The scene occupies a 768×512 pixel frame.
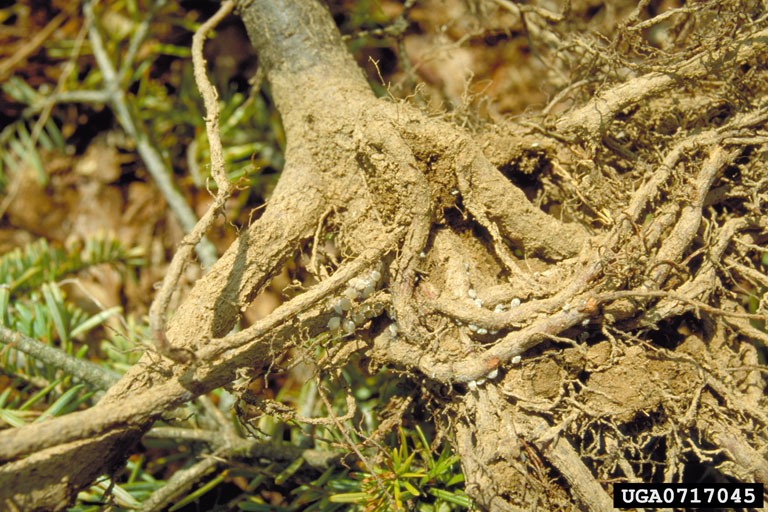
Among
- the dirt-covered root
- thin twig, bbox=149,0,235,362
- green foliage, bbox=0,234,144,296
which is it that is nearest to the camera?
thin twig, bbox=149,0,235,362

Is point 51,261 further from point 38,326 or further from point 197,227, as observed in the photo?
point 197,227

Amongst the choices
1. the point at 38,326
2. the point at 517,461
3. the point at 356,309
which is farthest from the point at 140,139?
the point at 517,461

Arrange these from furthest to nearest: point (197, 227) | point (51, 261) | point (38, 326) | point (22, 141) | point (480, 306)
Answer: point (22, 141), point (51, 261), point (38, 326), point (480, 306), point (197, 227)

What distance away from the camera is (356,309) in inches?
37.9

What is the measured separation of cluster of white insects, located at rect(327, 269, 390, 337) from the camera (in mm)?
954

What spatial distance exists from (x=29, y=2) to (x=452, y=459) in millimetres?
2057

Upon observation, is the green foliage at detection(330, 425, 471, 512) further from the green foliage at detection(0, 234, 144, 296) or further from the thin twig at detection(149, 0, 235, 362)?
the green foliage at detection(0, 234, 144, 296)

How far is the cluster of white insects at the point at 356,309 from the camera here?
95 centimetres

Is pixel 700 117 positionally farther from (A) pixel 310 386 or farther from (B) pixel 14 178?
(B) pixel 14 178

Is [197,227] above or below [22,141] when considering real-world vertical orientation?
below

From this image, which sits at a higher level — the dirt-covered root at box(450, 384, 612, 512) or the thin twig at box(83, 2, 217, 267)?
the thin twig at box(83, 2, 217, 267)

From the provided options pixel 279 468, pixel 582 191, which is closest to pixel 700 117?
pixel 582 191

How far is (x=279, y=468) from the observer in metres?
1.13

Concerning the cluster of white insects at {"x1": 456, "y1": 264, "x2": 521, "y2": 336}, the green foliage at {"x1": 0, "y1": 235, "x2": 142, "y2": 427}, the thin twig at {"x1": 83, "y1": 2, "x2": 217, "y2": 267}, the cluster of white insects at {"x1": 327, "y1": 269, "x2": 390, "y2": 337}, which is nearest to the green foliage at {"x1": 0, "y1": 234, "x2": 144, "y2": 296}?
the green foliage at {"x1": 0, "y1": 235, "x2": 142, "y2": 427}
